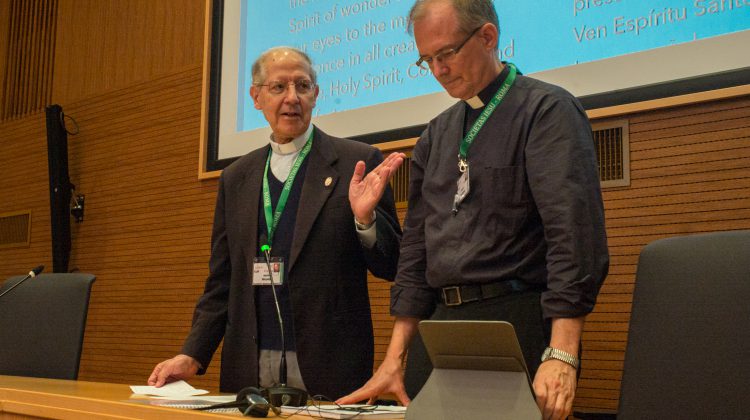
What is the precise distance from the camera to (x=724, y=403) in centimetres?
128

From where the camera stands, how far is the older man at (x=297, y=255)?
2188mm

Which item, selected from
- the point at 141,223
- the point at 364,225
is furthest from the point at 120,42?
the point at 364,225

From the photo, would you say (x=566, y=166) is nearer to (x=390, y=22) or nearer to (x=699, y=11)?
(x=699, y=11)

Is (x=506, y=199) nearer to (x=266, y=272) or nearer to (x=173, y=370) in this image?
(x=266, y=272)

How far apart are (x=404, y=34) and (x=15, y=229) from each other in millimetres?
3264

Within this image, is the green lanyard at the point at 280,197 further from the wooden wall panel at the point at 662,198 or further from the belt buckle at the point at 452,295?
the wooden wall panel at the point at 662,198

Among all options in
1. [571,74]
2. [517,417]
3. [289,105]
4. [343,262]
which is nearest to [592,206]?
[517,417]

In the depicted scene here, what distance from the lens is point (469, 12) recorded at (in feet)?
5.98

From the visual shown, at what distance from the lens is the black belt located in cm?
167

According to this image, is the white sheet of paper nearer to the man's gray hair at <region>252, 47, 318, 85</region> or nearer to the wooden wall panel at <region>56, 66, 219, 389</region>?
the man's gray hair at <region>252, 47, 318, 85</region>

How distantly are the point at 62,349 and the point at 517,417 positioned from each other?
6.84ft

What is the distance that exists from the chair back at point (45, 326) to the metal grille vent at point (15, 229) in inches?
91.9

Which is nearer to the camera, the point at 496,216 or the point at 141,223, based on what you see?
the point at 496,216

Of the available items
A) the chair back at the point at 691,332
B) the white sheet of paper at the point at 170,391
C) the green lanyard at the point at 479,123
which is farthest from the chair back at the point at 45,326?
the chair back at the point at 691,332
